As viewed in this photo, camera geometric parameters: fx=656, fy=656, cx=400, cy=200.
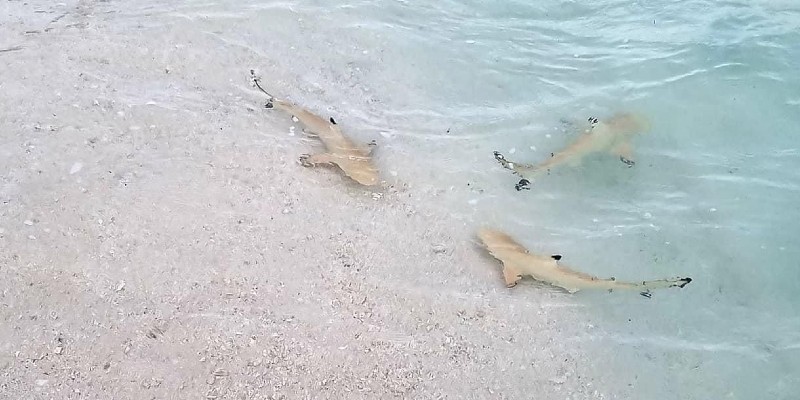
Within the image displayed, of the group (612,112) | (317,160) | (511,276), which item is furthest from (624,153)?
(317,160)

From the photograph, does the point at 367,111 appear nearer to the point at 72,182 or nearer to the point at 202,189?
the point at 202,189

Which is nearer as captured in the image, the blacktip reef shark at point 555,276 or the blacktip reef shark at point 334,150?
the blacktip reef shark at point 555,276

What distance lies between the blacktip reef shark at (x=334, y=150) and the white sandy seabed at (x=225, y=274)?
77mm

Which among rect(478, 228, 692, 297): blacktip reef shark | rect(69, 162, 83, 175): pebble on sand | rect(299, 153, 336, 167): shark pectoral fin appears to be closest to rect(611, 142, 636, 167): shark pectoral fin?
rect(478, 228, 692, 297): blacktip reef shark

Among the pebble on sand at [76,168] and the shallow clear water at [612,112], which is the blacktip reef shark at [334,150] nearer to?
the shallow clear water at [612,112]

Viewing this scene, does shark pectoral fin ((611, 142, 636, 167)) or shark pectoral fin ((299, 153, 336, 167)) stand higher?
shark pectoral fin ((611, 142, 636, 167))

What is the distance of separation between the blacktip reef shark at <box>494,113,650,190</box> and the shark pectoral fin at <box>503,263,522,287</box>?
2.77 ft

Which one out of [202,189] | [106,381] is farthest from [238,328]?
[202,189]

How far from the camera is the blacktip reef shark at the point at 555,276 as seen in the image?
12.1ft

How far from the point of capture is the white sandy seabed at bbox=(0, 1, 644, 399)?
126 inches

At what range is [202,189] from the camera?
13.8 ft

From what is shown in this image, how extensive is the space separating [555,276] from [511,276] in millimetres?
245

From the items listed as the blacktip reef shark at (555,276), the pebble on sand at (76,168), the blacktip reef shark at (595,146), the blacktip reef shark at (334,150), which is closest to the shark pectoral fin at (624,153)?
the blacktip reef shark at (595,146)

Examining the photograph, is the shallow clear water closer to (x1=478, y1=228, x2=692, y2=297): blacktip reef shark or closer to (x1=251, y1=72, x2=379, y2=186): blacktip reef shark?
(x1=478, y1=228, x2=692, y2=297): blacktip reef shark
